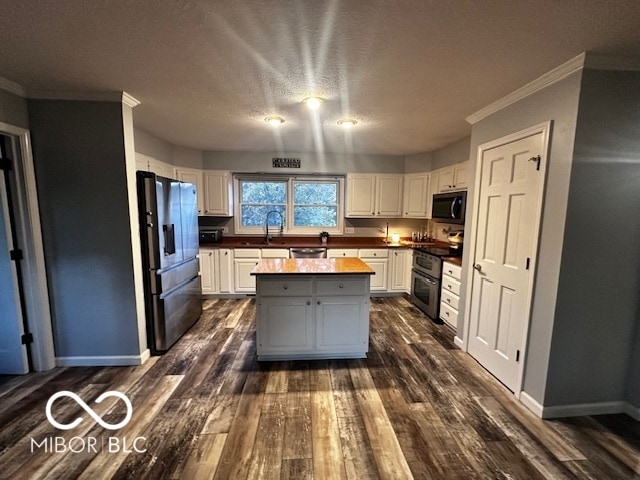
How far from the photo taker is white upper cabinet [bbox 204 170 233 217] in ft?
14.8

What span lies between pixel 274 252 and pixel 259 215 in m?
0.90

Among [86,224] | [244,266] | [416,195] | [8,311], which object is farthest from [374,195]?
[8,311]

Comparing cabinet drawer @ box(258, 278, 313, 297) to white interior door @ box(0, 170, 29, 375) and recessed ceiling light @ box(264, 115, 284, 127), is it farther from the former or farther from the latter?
white interior door @ box(0, 170, 29, 375)

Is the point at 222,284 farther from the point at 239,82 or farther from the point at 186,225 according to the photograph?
the point at 239,82

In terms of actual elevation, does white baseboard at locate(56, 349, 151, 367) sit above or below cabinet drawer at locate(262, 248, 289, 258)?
below

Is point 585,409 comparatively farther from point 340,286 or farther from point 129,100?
point 129,100

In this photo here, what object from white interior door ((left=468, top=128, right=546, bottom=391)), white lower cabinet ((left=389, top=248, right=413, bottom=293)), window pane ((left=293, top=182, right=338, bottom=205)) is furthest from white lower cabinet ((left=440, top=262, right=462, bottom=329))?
window pane ((left=293, top=182, right=338, bottom=205))

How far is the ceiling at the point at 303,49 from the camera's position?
1.31 meters

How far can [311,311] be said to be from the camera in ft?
8.45

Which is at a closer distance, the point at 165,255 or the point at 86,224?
the point at 86,224

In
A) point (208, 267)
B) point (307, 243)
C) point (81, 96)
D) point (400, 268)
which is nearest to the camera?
point (81, 96)

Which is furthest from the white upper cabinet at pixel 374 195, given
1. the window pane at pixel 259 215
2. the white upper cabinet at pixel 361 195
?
the window pane at pixel 259 215

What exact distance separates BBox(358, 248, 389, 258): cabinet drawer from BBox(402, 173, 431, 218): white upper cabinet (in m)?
0.81

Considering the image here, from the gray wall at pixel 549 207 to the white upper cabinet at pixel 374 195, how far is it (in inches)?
102
